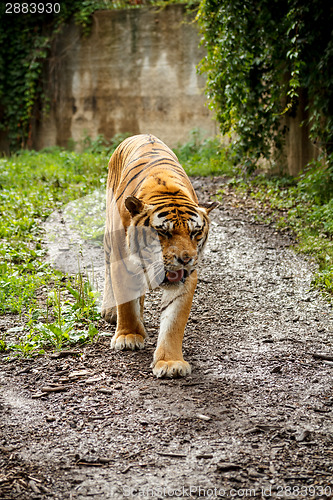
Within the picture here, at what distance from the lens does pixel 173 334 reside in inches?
123

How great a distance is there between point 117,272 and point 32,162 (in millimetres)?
6432

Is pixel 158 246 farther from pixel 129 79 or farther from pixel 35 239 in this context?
pixel 129 79

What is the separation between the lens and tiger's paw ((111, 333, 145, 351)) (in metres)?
3.42

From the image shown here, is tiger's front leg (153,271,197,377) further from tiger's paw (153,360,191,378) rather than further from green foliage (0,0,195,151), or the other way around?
green foliage (0,0,195,151)

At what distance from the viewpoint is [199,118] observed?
10.5m

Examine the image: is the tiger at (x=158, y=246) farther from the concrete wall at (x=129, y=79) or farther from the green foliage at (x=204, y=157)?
the concrete wall at (x=129, y=79)

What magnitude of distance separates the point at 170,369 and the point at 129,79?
8774 millimetres

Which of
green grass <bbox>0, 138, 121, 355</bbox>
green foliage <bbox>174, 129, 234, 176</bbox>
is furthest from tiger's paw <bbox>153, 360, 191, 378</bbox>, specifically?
green foliage <bbox>174, 129, 234, 176</bbox>

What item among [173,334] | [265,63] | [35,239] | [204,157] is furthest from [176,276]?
[204,157]

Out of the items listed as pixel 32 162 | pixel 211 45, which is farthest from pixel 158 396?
pixel 32 162

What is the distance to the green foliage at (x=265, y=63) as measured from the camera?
597cm

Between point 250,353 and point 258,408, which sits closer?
point 258,408

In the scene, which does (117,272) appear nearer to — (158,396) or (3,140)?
(158,396)

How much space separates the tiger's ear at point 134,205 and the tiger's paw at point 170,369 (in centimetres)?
81
